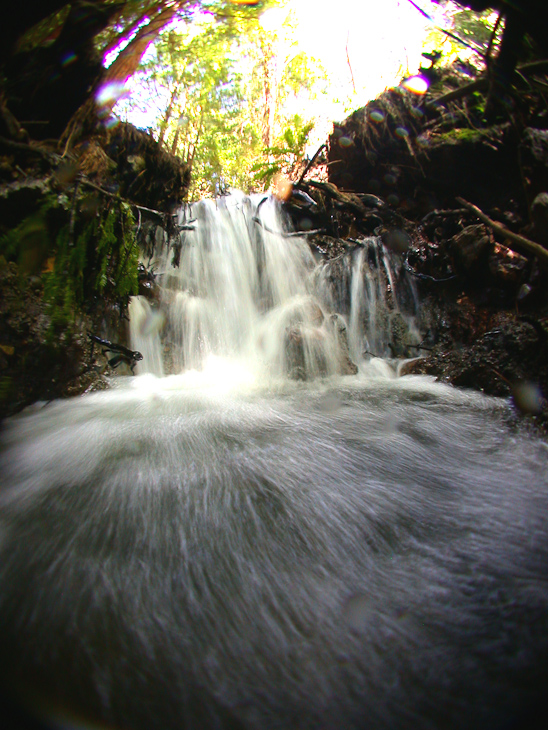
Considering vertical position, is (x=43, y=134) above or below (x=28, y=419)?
above

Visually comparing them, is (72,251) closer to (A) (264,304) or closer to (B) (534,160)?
(A) (264,304)

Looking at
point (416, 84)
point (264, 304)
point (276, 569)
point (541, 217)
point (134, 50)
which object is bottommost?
point (276, 569)

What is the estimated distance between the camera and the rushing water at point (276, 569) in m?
0.85

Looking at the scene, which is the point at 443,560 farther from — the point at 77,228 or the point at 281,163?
the point at 281,163

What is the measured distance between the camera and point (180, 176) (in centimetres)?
666

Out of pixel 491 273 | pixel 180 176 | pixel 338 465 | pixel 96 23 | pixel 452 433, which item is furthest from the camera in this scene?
pixel 180 176

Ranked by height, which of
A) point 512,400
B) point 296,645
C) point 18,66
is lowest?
point 296,645

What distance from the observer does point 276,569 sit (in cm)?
131

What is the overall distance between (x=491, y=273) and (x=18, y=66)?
5.78 m

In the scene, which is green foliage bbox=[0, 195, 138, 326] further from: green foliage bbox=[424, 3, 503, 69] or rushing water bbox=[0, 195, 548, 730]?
green foliage bbox=[424, 3, 503, 69]

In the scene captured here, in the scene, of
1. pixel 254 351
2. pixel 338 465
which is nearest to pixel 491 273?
pixel 254 351

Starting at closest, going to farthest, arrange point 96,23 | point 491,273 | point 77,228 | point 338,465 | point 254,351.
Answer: point 338,465 < point 96,23 < point 77,228 < point 491,273 < point 254,351

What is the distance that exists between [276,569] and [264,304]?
5640 millimetres

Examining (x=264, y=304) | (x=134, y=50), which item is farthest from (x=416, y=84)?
(x=134, y=50)
